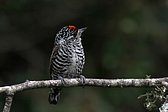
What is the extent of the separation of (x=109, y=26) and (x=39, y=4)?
1.10 meters

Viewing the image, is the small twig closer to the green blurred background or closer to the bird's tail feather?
the bird's tail feather

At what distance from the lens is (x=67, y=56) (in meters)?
6.61

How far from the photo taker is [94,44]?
958cm

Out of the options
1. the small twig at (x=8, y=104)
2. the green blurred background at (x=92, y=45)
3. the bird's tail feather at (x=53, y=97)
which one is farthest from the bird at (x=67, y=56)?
the small twig at (x=8, y=104)

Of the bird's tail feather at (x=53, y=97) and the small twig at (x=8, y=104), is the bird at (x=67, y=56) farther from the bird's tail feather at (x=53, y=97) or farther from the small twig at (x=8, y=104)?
the small twig at (x=8, y=104)

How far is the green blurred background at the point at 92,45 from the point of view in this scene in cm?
871

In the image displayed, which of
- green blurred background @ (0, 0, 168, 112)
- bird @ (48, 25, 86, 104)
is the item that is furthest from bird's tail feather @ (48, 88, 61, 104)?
green blurred background @ (0, 0, 168, 112)

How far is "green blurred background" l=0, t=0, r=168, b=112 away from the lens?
8711 millimetres

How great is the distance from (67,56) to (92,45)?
9.90ft

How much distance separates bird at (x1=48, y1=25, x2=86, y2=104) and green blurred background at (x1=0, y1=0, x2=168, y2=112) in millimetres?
1643

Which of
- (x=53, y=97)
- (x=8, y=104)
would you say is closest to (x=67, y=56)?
(x=53, y=97)

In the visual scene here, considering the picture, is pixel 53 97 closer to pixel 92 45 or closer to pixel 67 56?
pixel 67 56

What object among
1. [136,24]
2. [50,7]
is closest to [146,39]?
[136,24]

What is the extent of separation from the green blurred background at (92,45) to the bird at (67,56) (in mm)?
1643
